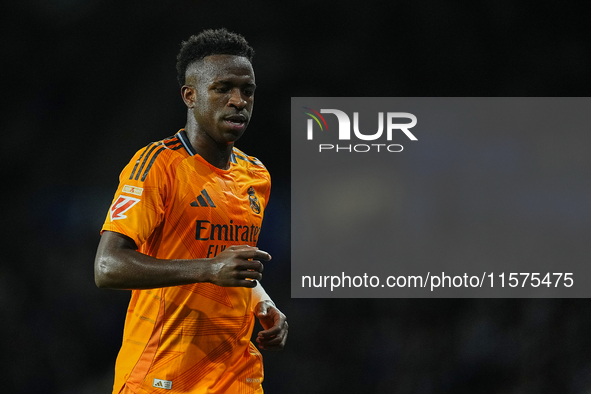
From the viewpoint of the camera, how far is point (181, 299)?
157 cm

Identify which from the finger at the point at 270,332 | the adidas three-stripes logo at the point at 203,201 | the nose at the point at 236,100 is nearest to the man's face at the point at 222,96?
the nose at the point at 236,100

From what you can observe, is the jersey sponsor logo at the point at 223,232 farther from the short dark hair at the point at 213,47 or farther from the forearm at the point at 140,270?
the short dark hair at the point at 213,47

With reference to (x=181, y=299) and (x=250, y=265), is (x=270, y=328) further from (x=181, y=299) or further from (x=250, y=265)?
(x=250, y=265)

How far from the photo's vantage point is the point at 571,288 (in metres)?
3.16

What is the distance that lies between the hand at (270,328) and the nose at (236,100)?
2.18ft

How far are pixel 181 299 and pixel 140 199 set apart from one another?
0.33 m

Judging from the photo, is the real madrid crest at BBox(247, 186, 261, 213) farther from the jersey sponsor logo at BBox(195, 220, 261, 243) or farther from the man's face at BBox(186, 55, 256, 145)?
the man's face at BBox(186, 55, 256, 145)


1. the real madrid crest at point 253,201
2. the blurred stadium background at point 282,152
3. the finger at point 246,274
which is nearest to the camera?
the finger at point 246,274

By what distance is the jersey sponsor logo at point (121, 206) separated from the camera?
141 centimetres

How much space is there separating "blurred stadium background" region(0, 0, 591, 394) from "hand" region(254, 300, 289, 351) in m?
1.27

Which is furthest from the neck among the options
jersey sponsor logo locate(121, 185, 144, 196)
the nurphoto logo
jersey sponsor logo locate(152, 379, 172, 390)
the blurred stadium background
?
the nurphoto logo

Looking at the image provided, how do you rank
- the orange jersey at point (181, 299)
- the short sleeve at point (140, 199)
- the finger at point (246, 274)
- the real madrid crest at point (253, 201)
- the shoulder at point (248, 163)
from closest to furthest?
the finger at point (246, 274)
the short sleeve at point (140, 199)
the orange jersey at point (181, 299)
the real madrid crest at point (253, 201)
the shoulder at point (248, 163)

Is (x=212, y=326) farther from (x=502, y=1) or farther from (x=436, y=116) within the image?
(x=502, y=1)

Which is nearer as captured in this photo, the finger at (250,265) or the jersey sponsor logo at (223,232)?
the finger at (250,265)
